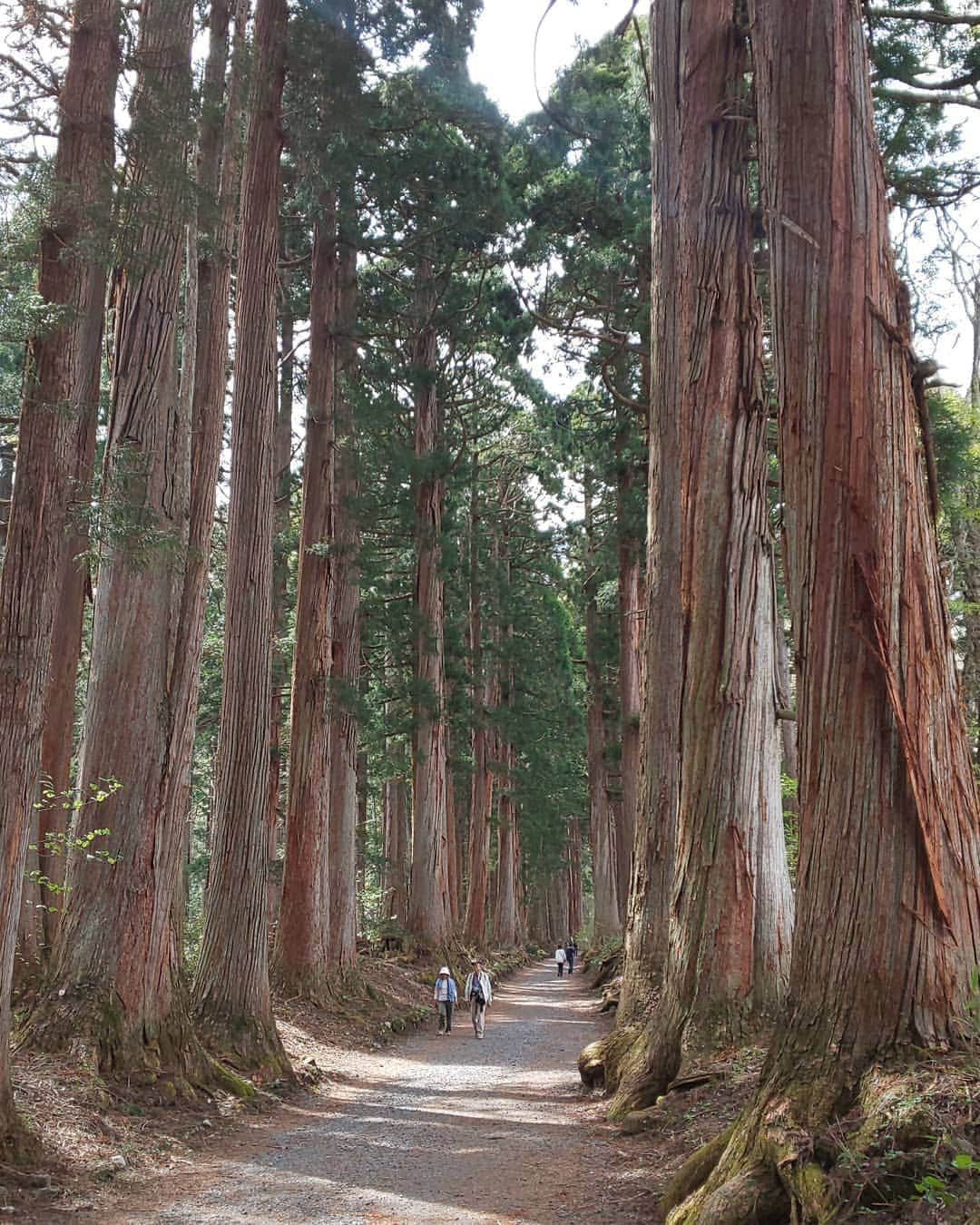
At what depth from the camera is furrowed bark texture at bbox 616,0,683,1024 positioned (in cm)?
979

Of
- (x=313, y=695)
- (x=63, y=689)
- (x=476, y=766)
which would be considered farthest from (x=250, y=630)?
(x=476, y=766)

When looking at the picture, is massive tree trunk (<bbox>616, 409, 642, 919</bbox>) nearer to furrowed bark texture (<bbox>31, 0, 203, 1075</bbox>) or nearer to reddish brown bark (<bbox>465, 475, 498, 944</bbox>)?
reddish brown bark (<bbox>465, 475, 498, 944</bbox>)

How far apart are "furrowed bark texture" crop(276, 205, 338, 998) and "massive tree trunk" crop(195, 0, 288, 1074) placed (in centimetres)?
315

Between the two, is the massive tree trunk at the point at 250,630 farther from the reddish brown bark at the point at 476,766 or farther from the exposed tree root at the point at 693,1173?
the reddish brown bark at the point at 476,766

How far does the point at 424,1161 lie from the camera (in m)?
7.59

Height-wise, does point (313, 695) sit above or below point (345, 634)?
below

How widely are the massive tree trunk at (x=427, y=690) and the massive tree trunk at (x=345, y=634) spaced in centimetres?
330

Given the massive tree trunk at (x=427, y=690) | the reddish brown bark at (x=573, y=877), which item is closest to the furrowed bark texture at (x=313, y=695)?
the massive tree trunk at (x=427, y=690)

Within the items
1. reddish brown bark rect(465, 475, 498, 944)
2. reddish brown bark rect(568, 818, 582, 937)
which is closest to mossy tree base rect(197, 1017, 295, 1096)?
reddish brown bark rect(465, 475, 498, 944)

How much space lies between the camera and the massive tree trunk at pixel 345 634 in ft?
54.7

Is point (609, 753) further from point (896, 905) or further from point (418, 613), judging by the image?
point (896, 905)

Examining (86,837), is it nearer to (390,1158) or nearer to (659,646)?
(390,1158)

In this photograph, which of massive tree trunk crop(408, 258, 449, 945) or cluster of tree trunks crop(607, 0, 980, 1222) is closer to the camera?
cluster of tree trunks crop(607, 0, 980, 1222)

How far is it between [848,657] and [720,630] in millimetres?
3492
